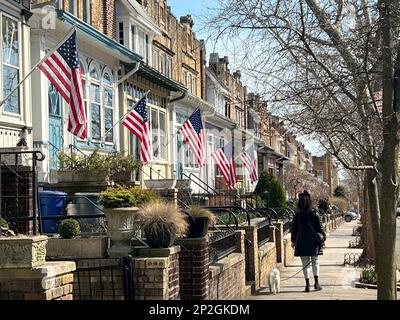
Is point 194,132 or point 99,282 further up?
point 194,132

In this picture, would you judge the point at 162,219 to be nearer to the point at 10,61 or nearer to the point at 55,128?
the point at 10,61

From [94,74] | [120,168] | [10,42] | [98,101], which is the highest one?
[94,74]

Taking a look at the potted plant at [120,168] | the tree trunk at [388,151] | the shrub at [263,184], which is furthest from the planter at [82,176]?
the shrub at [263,184]

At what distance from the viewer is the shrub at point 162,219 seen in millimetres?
6805

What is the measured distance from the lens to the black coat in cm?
1123

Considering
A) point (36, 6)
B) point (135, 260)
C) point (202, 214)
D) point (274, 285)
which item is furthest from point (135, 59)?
point (135, 260)

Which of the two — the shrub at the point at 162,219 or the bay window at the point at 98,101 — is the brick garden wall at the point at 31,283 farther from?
the bay window at the point at 98,101

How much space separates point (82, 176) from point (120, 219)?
19.3ft

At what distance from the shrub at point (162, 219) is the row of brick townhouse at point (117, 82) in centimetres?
284

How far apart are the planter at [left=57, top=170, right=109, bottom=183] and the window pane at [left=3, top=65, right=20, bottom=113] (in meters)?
1.56

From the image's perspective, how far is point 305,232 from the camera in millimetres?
11297

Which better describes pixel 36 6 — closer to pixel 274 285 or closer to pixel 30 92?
pixel 30 92

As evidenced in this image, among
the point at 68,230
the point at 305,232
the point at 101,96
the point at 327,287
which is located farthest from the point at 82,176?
the point at 68,230

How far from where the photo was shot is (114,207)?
6.99 metres
